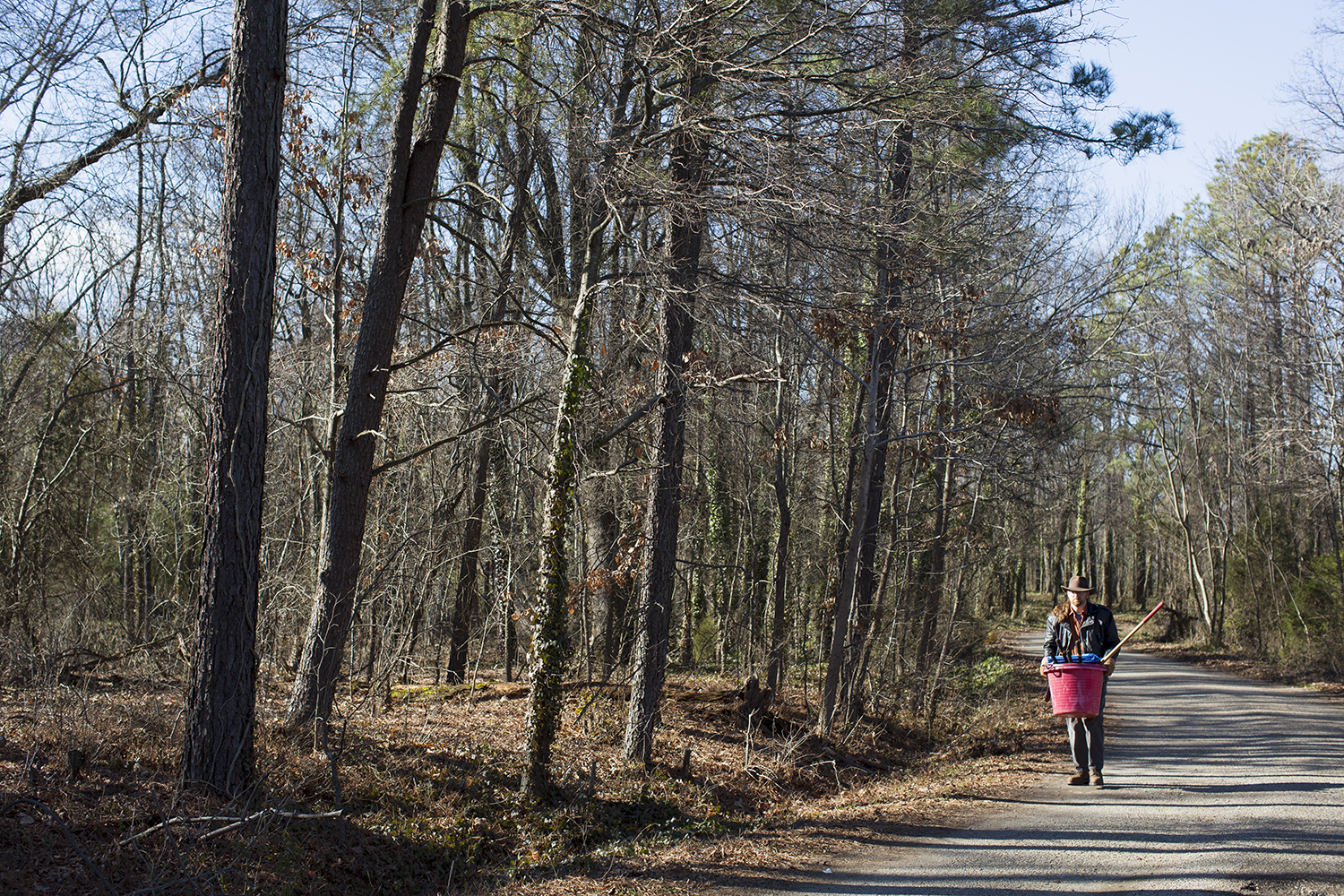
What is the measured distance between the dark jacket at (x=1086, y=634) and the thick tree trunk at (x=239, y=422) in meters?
6.68

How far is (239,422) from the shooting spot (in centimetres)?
647

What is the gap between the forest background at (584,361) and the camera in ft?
28.1

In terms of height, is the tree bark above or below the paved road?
above

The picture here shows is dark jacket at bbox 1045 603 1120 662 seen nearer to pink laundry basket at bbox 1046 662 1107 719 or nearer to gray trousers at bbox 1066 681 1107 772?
pink laundry basket at bbox 1046 662 1107 719

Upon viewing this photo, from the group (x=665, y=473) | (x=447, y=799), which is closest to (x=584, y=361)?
(x=665, y=473)

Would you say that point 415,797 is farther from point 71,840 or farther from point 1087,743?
point 1087,743

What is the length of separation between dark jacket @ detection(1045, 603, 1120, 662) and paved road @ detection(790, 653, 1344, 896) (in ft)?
4.67

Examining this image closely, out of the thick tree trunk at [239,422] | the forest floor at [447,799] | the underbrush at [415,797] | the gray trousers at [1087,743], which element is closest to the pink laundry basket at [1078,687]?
the gray trousers at [1087,743]

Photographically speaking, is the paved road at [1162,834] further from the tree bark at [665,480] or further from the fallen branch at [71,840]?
the fallen branch at [71,840]

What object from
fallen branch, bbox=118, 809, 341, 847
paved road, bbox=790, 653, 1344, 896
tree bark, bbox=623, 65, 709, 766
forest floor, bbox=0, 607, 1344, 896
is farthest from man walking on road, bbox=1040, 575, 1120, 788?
fallen branch, bbox=118, 809, 341, 847

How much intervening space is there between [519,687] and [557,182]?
8.18 m

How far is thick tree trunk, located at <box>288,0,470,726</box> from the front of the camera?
8.50 metres

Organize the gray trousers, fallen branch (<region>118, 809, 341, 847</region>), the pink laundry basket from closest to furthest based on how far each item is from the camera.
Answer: fallen branch (<region>118, 809, 341, 847</region>) < the pink laundry basket < the gray trousers

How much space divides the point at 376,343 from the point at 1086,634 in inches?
294
